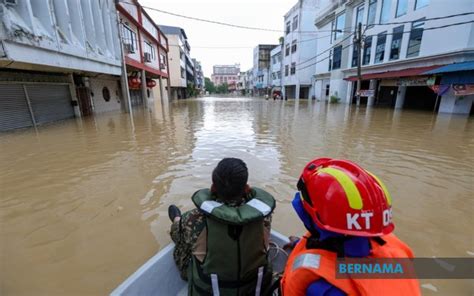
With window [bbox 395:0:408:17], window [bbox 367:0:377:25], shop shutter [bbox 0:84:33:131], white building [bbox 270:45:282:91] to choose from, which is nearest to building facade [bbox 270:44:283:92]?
white building [bbox 270:45:282:91]

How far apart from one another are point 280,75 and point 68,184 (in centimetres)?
4021

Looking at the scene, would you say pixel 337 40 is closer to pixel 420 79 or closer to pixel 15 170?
pixel 420 79

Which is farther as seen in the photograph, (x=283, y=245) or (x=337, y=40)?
(x=337, y=40)

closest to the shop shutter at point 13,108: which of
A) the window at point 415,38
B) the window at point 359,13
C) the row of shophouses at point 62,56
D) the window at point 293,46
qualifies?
the row of shophouses at point 62,56

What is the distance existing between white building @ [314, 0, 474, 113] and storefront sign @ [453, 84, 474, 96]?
75 centimetres

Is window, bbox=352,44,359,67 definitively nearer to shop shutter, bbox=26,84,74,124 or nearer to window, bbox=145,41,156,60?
window, bbox=145,41,156,60

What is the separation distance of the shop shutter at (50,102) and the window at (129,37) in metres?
4.79

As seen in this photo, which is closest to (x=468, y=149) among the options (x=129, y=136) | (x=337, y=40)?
(x=129, y=136)

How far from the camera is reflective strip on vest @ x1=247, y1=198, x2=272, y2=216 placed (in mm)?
1308

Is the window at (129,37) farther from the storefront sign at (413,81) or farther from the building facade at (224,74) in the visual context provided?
the building facade at (224,74)

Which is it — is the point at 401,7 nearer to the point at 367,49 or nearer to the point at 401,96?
the point at 367,49

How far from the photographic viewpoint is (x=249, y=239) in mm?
1324

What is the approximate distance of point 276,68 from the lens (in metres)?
42.6

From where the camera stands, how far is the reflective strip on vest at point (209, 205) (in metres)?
1.26
